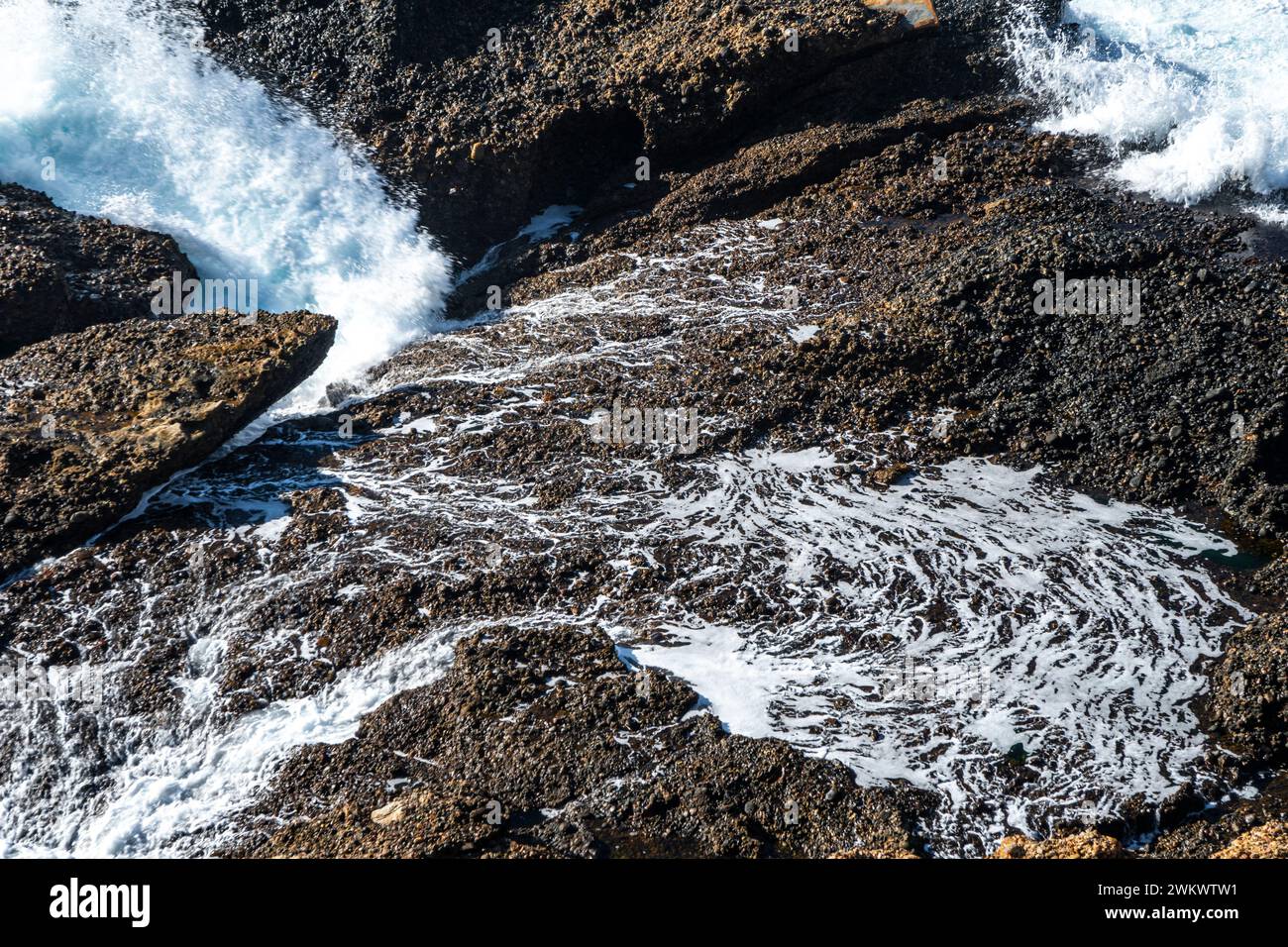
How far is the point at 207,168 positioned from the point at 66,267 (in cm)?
353

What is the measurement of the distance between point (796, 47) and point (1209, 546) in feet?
33.8

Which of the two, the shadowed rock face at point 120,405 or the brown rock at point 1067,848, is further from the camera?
the shadowed rock face at point 120,405

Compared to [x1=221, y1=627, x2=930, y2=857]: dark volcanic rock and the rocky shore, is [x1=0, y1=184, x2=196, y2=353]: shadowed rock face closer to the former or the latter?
the rocky shore

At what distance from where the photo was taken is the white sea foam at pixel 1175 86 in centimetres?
1656

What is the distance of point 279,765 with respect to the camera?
423 inches

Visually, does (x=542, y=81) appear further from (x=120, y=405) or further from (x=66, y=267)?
(x=120, y=405)

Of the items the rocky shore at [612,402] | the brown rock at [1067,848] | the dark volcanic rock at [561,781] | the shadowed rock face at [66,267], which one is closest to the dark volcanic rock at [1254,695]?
the rocky shore at [612,402]

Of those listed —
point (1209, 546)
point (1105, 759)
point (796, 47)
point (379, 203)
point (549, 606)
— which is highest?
point (796, 47)

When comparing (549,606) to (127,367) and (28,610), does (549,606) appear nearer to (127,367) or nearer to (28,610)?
(28,610)

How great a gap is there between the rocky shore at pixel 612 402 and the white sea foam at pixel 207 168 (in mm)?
709

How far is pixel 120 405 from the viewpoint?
14.0 meters

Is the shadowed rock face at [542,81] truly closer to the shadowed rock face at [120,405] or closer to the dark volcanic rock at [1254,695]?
the shadowed rock face at [120,405]

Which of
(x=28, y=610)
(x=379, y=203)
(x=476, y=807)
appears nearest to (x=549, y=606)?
(x=476, y=807)

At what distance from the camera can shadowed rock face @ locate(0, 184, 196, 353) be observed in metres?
15.5
